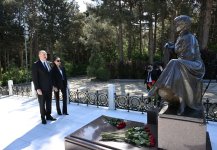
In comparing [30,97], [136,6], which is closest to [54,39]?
[136,6]

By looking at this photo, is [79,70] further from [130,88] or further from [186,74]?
[186,74]

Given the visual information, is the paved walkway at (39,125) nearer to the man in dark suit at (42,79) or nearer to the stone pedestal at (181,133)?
the man in dark suit at (42,79)

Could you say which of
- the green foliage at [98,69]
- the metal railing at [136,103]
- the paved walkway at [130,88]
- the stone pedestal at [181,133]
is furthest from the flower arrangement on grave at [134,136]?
the green foliage at [98,69]

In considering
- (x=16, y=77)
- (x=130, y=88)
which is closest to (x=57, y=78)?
(x=130, y=88)

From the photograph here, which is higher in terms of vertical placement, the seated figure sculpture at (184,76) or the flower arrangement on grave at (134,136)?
the seated figure sculpture at (184,76)

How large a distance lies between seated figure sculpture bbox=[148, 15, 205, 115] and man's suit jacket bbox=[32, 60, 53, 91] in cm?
283

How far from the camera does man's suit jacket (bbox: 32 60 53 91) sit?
510 cm

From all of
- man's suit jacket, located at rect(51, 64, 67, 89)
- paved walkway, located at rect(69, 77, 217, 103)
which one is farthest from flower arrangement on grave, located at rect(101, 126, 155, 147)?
paved walkway, located at rect(69, 77, 217, 103)

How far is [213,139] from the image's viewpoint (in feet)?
13.2

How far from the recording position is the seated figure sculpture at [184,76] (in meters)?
2.96

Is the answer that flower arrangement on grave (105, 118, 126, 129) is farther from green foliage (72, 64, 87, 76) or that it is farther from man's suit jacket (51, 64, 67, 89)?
green foliage (72, 64, 87, 76)

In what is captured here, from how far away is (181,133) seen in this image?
117 inches

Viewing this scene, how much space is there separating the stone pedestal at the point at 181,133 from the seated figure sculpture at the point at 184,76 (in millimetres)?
137

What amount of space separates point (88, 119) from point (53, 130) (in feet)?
3.17
